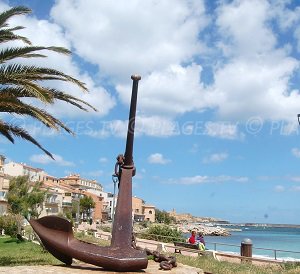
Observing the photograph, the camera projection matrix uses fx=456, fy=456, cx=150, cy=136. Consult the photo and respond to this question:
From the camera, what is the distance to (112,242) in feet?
26.7

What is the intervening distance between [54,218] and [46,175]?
82133mm

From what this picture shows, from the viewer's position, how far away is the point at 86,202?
236 feet

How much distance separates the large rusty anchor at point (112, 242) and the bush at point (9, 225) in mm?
20498

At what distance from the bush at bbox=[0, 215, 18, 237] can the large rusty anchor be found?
20498mm

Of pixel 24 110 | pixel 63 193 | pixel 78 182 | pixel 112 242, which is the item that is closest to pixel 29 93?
pixel 24 110

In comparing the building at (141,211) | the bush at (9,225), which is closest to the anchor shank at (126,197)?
the bush at (9,225)

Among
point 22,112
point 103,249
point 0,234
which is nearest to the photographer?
point 103,249

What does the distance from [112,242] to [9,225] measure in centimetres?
2222

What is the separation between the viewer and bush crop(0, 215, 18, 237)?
27923 mm

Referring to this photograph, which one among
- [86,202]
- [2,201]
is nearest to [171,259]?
[2,201]

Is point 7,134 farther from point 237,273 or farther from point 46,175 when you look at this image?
point 46,175

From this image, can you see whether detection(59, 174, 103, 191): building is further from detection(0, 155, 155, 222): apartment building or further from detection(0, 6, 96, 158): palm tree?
detection(0, 6, 96, 158): palm tree

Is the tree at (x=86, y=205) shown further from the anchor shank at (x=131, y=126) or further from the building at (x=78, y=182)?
the anchor shank at (x=131, y=126)

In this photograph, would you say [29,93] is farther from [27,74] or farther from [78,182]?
[78,182]
